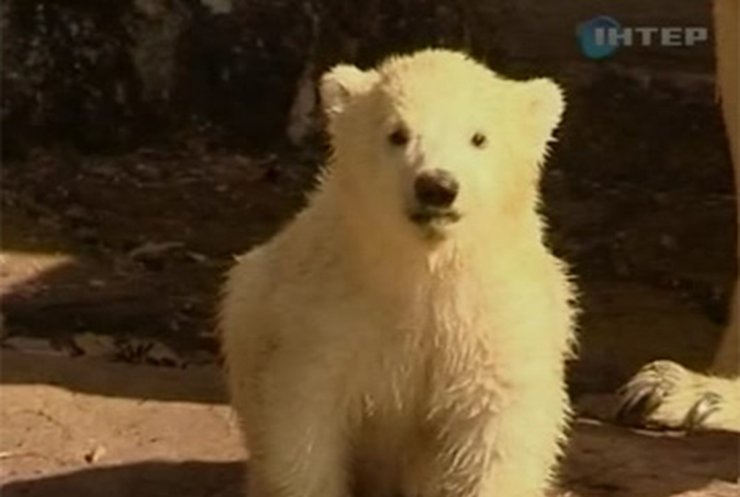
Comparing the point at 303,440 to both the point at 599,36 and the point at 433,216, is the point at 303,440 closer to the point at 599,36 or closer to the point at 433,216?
the point at 433,216

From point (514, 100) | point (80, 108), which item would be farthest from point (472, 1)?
point (514, 100)

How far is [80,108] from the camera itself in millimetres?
6910

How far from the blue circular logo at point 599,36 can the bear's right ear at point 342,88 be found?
3560mm

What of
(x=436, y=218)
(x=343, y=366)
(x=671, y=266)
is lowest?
(x=671, y=266)

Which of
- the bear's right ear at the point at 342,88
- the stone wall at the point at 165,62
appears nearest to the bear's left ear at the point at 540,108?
the bear's right ear at the point at 342,88

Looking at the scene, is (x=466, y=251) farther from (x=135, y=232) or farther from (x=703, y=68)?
(x=703, y=68)

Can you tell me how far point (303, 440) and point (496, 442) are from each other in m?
0.30

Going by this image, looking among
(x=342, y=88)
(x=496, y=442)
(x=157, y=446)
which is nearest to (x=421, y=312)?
(x=496, y=442)

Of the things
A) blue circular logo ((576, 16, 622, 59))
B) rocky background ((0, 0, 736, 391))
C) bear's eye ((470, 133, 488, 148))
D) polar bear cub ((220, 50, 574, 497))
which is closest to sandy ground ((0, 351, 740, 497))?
polar bear cub ((220, 50, 574, 497))

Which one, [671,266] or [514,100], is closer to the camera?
[514,100]

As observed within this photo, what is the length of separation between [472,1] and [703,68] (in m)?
0.75

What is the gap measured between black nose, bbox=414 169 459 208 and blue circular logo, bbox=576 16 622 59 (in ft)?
12.6

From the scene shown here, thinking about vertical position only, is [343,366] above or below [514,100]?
below

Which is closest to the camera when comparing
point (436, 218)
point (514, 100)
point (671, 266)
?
point (436, 218)
